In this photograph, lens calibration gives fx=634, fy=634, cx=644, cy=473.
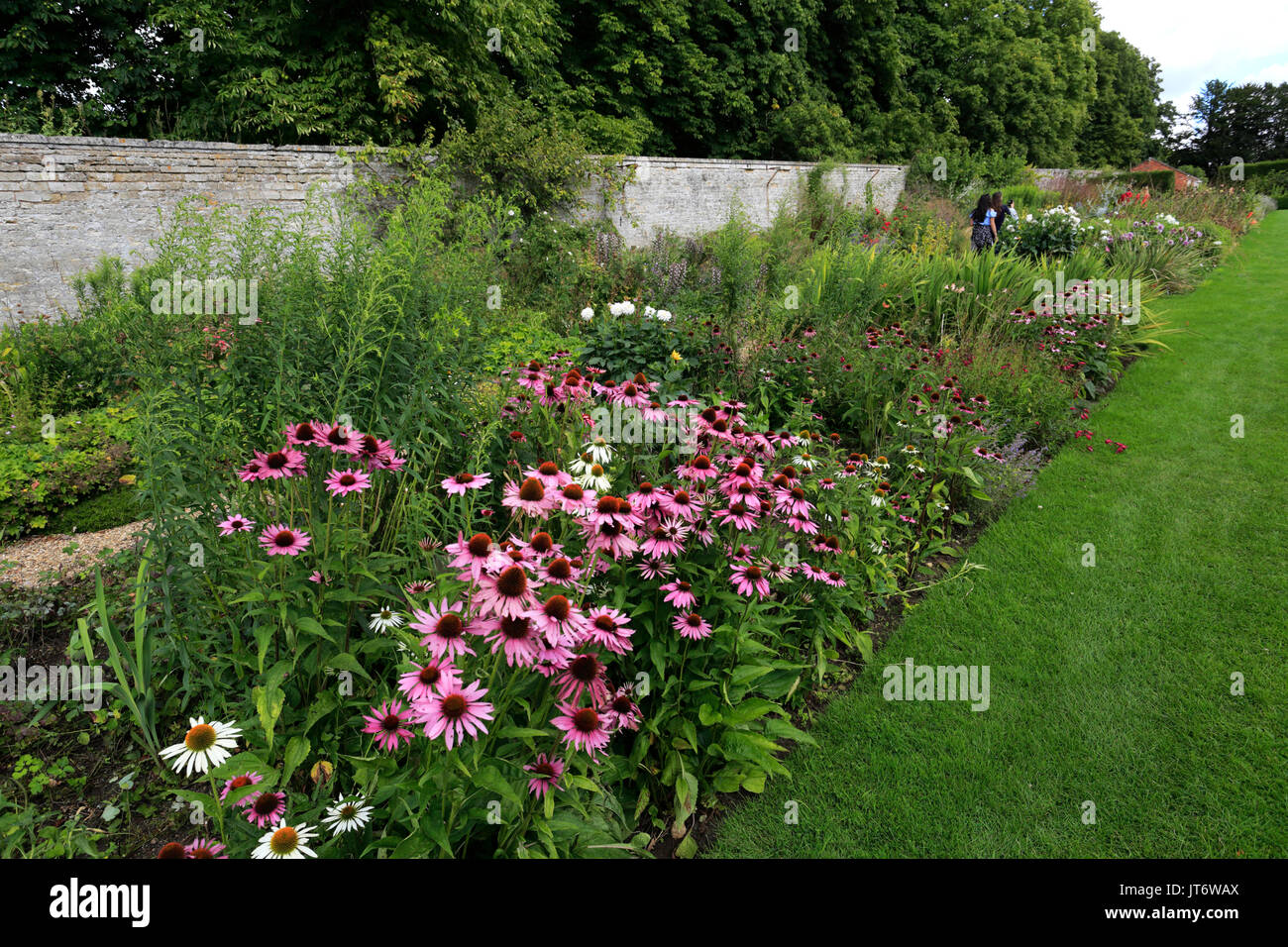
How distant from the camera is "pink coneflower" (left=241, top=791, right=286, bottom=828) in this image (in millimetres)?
1483

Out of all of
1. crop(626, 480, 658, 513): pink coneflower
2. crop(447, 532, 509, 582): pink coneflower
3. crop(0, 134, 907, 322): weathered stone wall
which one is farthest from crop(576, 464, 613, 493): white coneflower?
crop(0, 134, 907, 322): weathered stone wall

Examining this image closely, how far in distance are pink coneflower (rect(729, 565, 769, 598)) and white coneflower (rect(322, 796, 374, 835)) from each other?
1182 mm

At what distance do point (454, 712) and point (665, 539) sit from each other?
0.89m

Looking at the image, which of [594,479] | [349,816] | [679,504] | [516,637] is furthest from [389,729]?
[679,504]

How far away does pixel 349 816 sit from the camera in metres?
1.56

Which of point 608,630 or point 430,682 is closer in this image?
point 430,682

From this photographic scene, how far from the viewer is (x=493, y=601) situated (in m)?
1.29

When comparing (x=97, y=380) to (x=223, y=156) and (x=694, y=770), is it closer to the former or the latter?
(x=223, y=156)

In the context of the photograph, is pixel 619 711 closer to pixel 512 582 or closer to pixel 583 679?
pixel 583 679

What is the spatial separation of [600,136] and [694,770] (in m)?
14.2

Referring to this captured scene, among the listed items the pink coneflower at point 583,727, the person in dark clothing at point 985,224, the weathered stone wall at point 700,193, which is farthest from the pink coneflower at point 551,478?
the weathered stone wall at point 700,193

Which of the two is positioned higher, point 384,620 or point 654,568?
point 654,568
